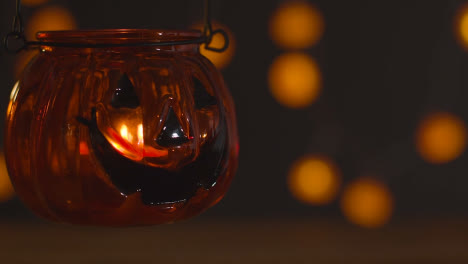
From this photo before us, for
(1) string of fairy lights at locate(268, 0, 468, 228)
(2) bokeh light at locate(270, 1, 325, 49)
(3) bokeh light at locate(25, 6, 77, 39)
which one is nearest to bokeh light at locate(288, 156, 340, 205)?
(1) string of fairy lights at locate(268, 0, 468, 228)

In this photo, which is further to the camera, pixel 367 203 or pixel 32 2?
pixel 367 203

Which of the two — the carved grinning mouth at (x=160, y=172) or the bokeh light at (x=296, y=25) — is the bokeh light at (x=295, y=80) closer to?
the bokeh light at (x=296, y=25)

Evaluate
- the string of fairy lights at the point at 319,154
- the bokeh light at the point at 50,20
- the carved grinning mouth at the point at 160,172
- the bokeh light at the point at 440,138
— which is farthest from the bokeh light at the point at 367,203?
the carved grinning mouth at the point at 160,172

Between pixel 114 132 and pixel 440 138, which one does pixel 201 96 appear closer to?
pixel 114 132

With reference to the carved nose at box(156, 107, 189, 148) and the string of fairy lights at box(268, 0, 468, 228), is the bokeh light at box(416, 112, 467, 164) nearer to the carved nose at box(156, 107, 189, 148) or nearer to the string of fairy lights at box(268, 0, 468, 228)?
the string of fairy lights at box(268, 0, 468, 228)

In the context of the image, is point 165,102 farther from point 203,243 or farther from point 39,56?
point 203,243

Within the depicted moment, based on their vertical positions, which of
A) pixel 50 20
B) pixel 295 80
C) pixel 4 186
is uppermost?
pixel 50 20

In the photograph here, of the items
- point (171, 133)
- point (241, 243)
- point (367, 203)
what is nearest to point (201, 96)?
point (171, 133)

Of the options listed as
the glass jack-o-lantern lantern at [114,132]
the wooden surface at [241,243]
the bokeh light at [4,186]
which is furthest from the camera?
the bokeh light at [4,186]
